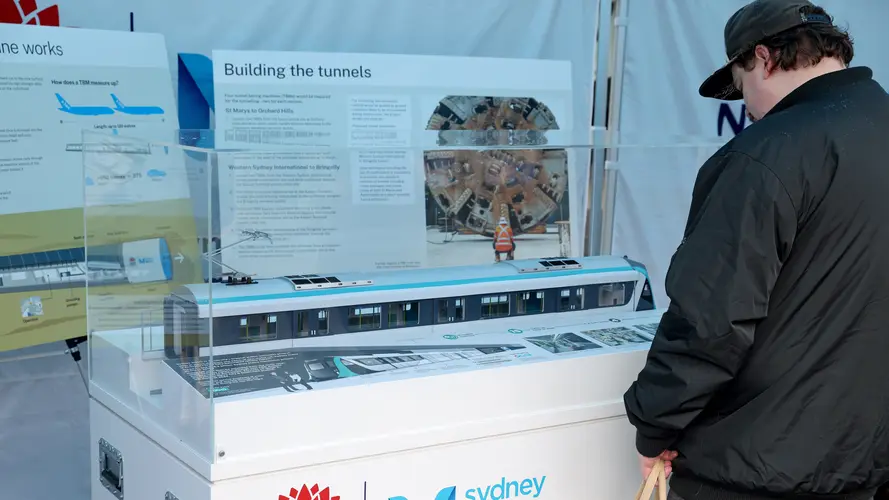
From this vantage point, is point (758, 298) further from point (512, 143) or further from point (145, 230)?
point (145, 230)

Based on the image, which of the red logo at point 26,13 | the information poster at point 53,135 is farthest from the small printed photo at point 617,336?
the red logo at point 26,13

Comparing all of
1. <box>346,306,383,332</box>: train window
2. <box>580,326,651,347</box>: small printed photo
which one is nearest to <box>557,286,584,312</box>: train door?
<box>580,326,651,347</box>: small printed photo

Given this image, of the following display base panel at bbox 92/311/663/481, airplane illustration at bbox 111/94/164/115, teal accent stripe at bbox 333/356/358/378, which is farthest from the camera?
airplane illustration at bbox 111/94/164/115

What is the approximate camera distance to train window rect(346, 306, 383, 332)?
2.38 meters

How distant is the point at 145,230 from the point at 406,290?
2.26 feet

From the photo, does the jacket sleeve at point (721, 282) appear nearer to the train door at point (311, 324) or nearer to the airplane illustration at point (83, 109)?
the train door at point (311, 324)

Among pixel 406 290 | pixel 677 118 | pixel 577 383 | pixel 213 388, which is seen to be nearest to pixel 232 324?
pixel 213 388

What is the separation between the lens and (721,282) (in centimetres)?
172

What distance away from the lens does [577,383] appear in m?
2.38

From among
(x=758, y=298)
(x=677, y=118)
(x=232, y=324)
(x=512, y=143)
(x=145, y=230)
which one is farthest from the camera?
(x=677, y=118)

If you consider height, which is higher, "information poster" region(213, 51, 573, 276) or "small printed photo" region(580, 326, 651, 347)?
"information poster" region(213, 51, 573, 276)

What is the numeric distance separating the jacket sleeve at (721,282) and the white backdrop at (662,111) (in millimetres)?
2968

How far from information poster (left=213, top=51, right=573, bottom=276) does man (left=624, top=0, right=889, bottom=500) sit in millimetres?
1395

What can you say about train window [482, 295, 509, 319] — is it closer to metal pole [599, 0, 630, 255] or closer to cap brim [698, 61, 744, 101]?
cap brim [698, 61, 744, 101]
